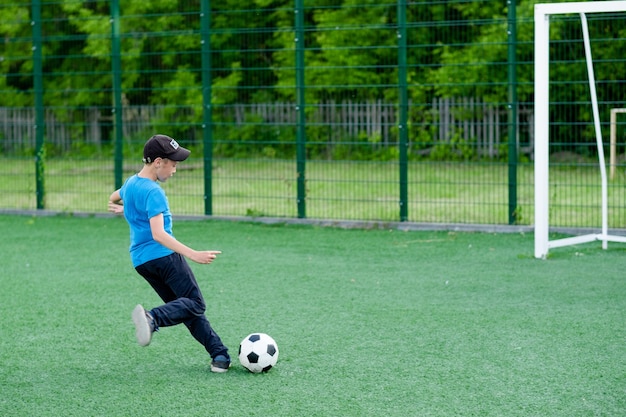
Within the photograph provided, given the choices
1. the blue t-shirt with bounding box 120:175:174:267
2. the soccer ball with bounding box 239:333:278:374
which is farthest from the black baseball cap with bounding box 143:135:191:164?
the soccer ball with bounding box 239:333:278:374

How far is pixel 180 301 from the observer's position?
17.9 ft

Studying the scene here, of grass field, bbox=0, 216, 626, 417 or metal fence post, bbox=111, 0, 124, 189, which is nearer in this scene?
grass field, bbox=0, 216, 626, 417

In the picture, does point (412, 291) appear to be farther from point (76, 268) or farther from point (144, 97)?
point (144, 97)

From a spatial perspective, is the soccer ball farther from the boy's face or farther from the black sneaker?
the boy's face

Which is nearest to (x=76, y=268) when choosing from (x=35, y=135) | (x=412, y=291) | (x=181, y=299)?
(x=412, y=291)

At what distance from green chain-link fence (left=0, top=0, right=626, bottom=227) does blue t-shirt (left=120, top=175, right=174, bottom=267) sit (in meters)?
6.37

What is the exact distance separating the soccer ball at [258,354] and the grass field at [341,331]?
6 centimetres

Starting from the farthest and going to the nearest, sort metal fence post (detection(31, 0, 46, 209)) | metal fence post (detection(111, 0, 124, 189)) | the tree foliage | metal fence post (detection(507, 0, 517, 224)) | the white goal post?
metal fence post (detection(31, 0, 46, 209))
metal fence post (detection(111, 0, 124, 189))
the tree foliage
metal fence post (detection(507, 0, 517, 224))
the white goal post

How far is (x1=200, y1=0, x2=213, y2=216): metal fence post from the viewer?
41.3 ft

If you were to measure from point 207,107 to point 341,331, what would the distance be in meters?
6.69

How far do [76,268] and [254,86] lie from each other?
14.4 ft

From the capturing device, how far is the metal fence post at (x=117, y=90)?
43.2 ft

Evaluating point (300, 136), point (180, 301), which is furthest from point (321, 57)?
point (180, 301)

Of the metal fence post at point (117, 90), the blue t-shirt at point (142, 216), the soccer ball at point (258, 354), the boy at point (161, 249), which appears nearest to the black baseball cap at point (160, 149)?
the boy at point (161, 249)
